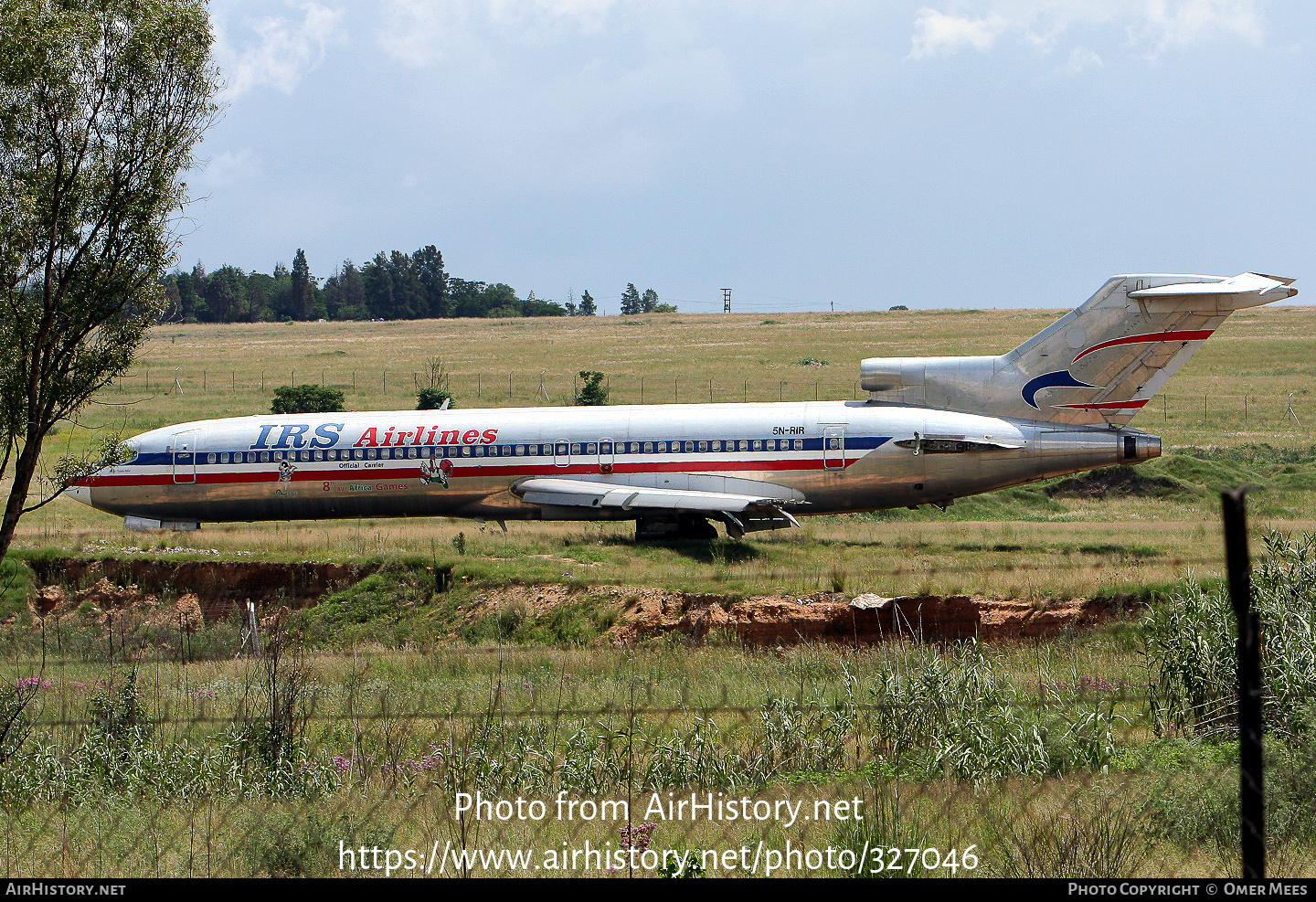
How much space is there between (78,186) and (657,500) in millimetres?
15940

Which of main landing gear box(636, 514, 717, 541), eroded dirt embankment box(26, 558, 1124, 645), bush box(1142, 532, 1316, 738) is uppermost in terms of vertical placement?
bush box(1142, 532, 1316, 738)

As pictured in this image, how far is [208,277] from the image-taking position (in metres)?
198

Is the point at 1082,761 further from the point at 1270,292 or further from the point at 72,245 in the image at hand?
the point at 1270,292

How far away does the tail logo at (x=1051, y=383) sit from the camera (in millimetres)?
29484

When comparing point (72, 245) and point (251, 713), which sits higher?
point (72, 245)

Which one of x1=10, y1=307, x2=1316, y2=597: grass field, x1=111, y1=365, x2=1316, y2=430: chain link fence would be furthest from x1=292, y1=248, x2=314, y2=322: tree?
x1=111, y1=365, x2=1316, y2=430: chain link fence

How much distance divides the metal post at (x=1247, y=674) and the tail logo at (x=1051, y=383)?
84.2ft

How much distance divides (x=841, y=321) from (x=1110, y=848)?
387 feet

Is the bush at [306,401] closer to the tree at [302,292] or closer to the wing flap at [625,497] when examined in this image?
the wing flap at [625,497]

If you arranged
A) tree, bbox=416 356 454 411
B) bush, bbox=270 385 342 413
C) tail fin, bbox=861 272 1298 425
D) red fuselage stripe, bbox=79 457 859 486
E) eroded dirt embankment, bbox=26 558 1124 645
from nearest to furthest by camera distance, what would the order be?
eroded dirt embankment, bbox=26 558 1124 645 → tail fin, bbox=861 272 1298 425 → red fuselage stripe, bbox=79 457 859 486 → bush, bbox=270 385 342 413 → tree, bbox=416 356 454 411

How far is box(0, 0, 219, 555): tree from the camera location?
633 inches

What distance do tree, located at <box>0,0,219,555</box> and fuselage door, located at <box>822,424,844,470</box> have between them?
55.8 feet

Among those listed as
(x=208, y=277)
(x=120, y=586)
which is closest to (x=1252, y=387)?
(x=120, y=586)

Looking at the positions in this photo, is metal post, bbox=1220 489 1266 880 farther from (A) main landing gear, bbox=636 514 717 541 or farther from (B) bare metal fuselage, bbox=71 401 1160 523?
(A) main landing gear, bbox=636 514 717 541
